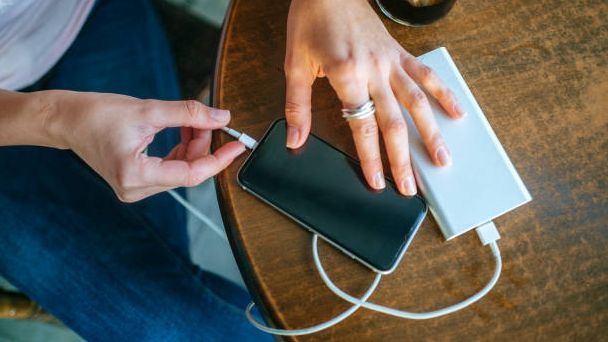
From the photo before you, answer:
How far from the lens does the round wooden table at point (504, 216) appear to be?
51cm

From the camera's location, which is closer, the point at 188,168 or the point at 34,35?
the point at 188,168

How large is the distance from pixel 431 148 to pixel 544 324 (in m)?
0.24

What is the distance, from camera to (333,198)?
0.53 m

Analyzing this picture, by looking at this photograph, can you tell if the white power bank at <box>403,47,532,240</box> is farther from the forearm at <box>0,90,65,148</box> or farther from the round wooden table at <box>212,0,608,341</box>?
the forearm at <box>0,90,65,148</box>

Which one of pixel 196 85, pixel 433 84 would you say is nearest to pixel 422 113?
pixel 433 84

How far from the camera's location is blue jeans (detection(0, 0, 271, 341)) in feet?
2.25

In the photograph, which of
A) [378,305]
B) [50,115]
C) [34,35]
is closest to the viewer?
[378,305]

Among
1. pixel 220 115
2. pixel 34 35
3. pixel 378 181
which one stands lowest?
pixel 378 181

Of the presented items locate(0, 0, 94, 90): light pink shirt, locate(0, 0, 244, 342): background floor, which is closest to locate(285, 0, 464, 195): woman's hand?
locate(0, 0, 94, 90): light pink shirt

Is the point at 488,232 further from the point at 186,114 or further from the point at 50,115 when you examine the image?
the point at 50,115

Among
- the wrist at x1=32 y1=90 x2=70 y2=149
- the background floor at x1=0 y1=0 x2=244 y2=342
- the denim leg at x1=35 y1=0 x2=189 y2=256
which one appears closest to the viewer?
the wrist at x1=32 y1=90 x2=70 y2=149

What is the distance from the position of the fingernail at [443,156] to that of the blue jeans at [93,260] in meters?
0.41

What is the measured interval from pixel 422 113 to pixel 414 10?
14cm

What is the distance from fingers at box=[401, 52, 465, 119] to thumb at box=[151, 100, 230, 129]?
23cm
